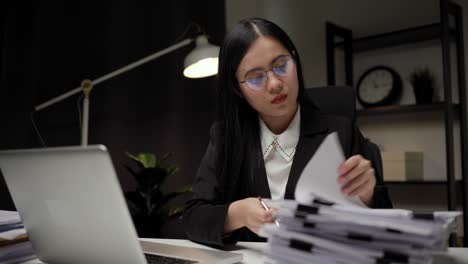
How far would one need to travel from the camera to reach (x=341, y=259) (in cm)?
52

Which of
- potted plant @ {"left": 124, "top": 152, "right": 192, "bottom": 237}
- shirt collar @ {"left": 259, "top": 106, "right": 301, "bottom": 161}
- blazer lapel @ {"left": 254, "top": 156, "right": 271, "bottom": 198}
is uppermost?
shirt collar @ {"left": 259, "top": 106, "right": 301, "bottom": 161}

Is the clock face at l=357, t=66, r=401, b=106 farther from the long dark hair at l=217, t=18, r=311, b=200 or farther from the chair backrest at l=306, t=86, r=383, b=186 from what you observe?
the long dark hair at l=217, t=18, r=311, b=200

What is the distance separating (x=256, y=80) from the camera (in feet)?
3.31

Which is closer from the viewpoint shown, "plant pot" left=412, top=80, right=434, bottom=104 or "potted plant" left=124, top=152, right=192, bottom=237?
"potted plant" left=124, top=152, right=192, bottom=237

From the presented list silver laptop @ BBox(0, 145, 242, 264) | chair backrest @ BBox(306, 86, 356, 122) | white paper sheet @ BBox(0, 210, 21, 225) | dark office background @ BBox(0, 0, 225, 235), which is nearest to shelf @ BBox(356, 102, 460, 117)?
dark office background @ BBox(0, 0, 225, 235)

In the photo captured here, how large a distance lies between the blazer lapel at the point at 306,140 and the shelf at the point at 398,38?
6.00 ft

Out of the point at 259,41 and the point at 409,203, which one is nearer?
the point at 259,41

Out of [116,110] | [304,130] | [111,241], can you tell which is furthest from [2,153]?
[116,110]

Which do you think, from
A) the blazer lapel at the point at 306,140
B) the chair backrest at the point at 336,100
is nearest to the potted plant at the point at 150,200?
the chair backrest at the point at 336,100

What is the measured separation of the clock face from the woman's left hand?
8.01 feet

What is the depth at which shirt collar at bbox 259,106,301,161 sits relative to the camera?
1.16 m

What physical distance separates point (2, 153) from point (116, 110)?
228 centimetres

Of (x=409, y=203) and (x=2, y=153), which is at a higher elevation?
(x=2, y=153)

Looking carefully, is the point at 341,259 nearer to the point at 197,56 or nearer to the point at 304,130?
the point at 304,130
